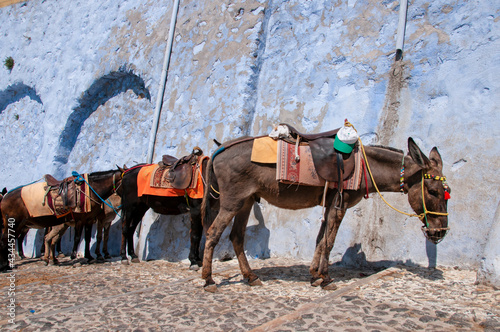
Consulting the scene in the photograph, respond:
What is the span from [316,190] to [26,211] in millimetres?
5292

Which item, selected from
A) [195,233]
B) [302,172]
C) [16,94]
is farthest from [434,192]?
[16,94]

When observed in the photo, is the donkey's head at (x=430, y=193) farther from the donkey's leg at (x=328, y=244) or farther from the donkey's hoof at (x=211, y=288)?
the donkey's hoof at (x=211, y=288)

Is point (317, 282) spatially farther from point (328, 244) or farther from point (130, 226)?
point (130, 226)

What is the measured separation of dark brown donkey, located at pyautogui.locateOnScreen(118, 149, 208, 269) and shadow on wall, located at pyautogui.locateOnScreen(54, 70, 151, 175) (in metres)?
3.39

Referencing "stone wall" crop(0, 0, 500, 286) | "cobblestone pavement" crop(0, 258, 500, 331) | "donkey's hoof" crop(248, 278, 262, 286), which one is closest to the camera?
"cobblestone pavement" crop(0, 258, 500, 331)

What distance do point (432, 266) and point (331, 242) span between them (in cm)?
151

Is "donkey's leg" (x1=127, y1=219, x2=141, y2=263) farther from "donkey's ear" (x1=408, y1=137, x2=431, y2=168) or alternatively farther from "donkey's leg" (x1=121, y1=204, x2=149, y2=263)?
"donkey's ear" (x1=408, y1=137, x2=431, y2=168)

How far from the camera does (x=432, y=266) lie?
4527mm

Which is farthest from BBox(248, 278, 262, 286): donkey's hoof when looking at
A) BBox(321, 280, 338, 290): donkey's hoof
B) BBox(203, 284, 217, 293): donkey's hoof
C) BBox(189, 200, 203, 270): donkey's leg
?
BBox(189, 200, 203, 270): donkey's leg

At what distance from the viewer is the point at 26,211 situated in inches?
259

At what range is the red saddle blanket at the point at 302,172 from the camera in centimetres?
391

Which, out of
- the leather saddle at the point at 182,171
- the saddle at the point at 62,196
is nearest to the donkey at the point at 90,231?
the saddle at the point at 62,196

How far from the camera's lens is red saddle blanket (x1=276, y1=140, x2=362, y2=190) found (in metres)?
3.91

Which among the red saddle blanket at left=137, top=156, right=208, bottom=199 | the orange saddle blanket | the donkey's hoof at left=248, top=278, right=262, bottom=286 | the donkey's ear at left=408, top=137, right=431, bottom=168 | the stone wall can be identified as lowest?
the donkey's hoof at left=248, top=278, right=262, bottom=286
